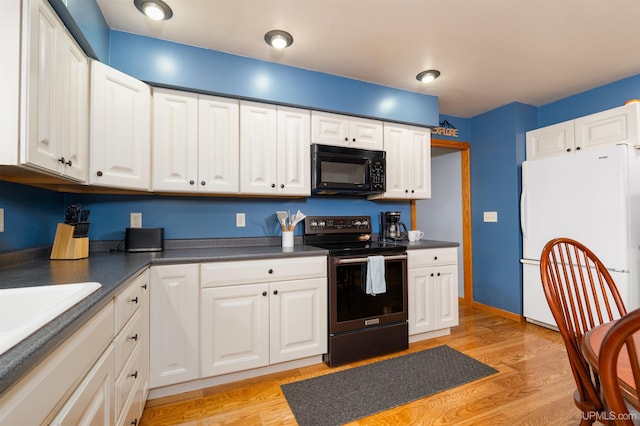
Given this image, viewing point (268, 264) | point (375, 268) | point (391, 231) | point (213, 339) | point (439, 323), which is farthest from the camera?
point (391, 231)

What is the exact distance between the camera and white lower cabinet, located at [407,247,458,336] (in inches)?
103

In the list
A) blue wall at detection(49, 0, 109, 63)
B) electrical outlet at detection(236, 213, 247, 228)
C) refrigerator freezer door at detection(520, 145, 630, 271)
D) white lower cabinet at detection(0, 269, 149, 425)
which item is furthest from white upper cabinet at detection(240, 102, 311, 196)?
refrigerator freezer door at detection(520, 145, 630, 271)

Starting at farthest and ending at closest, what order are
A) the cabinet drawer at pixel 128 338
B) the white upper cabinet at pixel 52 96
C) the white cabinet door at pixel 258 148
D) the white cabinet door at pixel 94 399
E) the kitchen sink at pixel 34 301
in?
the white cabinet door at pixel 258 148
the cabinet drawer at pixel 128 338
the white upper cabinet at pixel 52 96
the kitchen sink at pixel 34 301
the white cabinet door at pixel 94 399

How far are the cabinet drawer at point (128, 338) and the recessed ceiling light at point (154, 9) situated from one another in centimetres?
176

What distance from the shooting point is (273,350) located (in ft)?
6.86

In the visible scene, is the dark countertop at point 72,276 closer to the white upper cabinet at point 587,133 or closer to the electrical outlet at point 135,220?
the electrical outlet at point 135,220

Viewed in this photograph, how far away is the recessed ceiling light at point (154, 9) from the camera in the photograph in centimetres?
175

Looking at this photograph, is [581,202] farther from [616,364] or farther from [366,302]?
[616,364]

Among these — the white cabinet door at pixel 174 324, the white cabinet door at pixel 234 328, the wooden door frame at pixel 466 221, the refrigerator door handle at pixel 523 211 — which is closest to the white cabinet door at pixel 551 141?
the refrigerator door handle at pixel 523 211

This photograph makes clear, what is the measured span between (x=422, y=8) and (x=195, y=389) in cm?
286

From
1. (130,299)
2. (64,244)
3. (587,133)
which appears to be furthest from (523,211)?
(64,244)

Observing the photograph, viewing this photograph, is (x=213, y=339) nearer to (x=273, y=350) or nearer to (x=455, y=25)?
(x=273, y=350)

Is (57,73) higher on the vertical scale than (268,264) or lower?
higher

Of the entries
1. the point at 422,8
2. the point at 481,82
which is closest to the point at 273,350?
the point at 422,8
